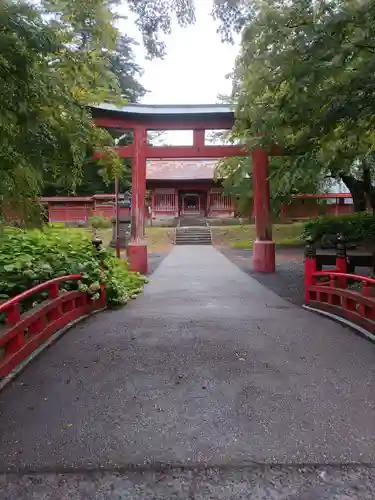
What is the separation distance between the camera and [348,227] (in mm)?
17797

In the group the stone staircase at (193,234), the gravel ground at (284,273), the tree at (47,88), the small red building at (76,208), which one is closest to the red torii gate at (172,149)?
the gravel ground at (284,273)

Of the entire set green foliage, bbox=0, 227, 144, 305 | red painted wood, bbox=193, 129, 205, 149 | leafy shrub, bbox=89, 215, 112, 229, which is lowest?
green foliage, bbox=0, 227, 144, 305

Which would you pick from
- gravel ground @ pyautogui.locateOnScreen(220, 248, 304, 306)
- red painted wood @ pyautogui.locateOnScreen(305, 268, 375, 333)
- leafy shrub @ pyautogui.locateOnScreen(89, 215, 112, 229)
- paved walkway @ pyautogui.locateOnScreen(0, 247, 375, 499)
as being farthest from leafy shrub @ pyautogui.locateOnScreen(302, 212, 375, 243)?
leafy shrub @ pyautogui.locateOnScreen(89, 215, 112, 229)

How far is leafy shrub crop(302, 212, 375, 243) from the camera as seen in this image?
690 inches

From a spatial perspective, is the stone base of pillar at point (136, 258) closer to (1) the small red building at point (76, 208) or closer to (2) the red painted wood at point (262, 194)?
(2) the red painted wood at point (262, 194)

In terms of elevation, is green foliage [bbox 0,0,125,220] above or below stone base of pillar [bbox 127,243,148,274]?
above

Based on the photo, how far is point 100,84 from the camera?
14.9ft

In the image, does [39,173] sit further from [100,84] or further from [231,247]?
[231,247]

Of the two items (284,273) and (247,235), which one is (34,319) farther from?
(247,235)

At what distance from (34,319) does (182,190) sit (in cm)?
2767

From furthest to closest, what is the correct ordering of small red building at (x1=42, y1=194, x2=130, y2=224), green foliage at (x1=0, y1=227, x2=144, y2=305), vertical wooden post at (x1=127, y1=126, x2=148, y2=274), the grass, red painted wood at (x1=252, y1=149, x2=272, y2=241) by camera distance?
small red building at (x1=42, y1=194, x2=130, y2=224)
the grass
red painted wood at (x1=252, y1=149, x2=272, y2=241)
vertical wooden post at (x1=127, y1=126, x2=148, y2=274)
green foliage at (x1=0, y1=227, x2=144, y2=305)

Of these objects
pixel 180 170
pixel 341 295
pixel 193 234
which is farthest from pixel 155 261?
pixel 180 170

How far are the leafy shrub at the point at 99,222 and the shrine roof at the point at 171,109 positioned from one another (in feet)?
49.5

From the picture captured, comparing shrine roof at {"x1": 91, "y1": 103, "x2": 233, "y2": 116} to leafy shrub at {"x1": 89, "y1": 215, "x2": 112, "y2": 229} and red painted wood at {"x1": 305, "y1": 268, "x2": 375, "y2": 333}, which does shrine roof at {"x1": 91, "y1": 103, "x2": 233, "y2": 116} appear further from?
leafy shrub at {"x1": 89, "y1": 215, "x2": 112, "y2": 229}
